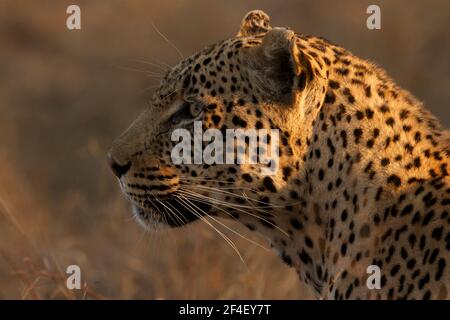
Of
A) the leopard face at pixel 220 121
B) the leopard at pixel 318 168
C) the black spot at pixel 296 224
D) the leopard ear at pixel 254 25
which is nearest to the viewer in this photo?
the leopard at pixel 318 168

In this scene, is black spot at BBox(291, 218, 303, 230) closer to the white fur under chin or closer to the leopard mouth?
the leopard mouth

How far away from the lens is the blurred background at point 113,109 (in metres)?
10.2

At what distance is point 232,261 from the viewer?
1084cm

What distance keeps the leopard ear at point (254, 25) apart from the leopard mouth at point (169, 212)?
104 cm

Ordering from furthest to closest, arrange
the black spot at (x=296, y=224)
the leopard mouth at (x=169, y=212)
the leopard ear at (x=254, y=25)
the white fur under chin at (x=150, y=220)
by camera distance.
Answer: the leopard ear at (x=254, y=25) → the white fur under chin at (x=150, y=220) → the leopard mouth at (x=169, y=212) → the black spot at (x=296, y=224)

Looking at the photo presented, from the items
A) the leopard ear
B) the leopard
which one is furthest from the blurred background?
the leopard

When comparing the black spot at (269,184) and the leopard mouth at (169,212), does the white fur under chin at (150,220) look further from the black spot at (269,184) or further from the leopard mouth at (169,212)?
the black spot at (269,184)

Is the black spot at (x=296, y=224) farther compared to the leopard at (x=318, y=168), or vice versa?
the black spot at (x=296, y=224)

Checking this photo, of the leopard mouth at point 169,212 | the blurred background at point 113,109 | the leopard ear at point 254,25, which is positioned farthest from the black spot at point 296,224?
the blurred background at point 113,109

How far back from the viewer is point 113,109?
1566cm

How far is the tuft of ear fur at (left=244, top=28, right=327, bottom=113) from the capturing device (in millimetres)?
5785

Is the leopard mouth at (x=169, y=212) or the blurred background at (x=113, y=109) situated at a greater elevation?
the blurred background at (x=113, y=109)

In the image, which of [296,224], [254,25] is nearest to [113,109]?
[254,25]
